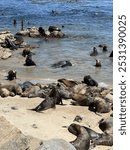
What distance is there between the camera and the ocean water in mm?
20750

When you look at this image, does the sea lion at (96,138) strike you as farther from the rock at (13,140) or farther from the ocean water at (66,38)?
the ocean water at (66,38)

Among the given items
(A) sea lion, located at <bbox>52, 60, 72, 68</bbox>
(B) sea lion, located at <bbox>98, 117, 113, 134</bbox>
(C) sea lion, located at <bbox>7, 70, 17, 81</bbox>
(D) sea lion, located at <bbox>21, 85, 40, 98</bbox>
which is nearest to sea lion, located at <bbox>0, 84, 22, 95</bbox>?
(D) sea lion, located at <bbox>21, 85, 40, 98</bbox>

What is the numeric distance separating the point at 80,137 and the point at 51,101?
3.94m

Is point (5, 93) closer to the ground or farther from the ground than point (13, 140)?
closer to the ground

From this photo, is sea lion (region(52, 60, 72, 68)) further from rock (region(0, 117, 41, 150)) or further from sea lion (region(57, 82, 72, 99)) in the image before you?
rock (region(0, 117, 41, 150))

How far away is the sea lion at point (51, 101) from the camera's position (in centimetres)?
1290

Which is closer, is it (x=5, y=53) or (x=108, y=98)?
(x=108, y=98)

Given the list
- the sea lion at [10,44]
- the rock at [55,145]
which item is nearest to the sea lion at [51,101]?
the rock at [55,145]

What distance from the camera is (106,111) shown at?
13.1 m

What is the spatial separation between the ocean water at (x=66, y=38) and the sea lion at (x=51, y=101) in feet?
15.3

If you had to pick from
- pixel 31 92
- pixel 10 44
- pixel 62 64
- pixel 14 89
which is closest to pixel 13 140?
pixel 31 92

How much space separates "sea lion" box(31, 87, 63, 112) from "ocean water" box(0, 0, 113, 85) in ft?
15.3

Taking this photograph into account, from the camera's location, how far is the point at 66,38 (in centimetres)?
3166

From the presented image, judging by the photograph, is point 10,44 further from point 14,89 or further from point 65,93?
point 65,93
